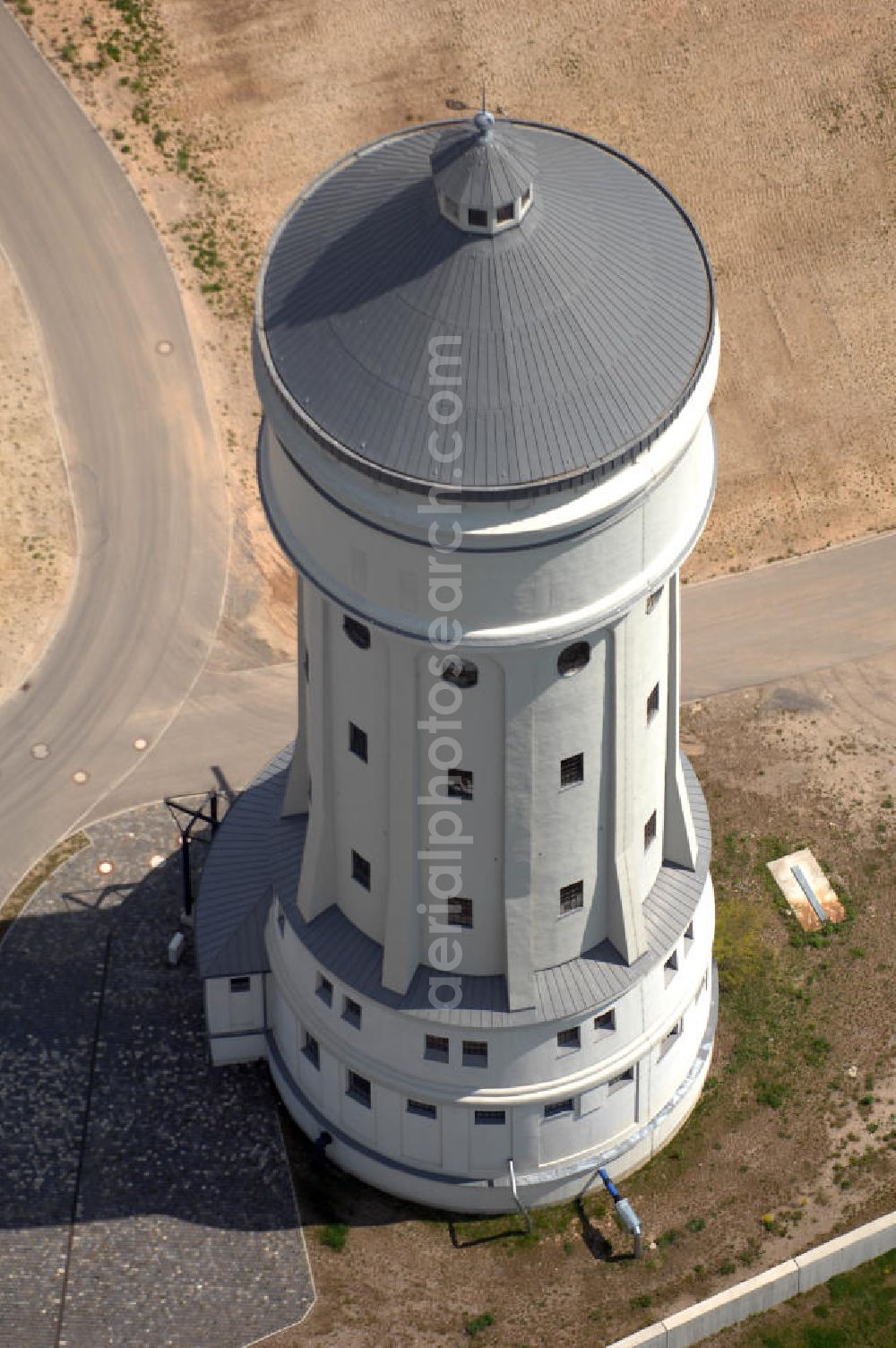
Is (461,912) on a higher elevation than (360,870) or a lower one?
lower

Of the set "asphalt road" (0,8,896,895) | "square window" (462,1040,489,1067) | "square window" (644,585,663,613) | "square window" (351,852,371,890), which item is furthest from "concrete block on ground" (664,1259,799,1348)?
"asphalt road" (0,8,896,895)

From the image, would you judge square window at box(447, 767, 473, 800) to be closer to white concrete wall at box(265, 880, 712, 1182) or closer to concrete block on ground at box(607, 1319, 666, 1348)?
white concrete wall at box(265, 880, 712, 1182)

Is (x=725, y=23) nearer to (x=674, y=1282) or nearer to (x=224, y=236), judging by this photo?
(x=224, y=236)

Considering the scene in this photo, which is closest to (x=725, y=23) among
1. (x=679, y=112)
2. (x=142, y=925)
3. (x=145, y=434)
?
(x=679, y=112)

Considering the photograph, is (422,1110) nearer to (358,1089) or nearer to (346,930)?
(358,1089)

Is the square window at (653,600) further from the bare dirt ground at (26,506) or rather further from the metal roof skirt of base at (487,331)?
the bare dirt ground at (26,506)

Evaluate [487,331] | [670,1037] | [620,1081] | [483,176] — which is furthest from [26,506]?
[483,176]
